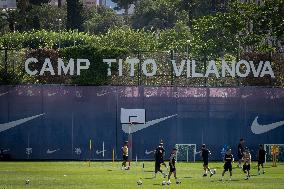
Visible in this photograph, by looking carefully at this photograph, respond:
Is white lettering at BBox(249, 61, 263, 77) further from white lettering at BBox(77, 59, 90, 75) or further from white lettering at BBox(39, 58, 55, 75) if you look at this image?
white lettering at BBox(39, 58, 55, 75)

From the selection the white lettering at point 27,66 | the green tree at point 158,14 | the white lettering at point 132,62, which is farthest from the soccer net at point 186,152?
the green tree at point 158,14

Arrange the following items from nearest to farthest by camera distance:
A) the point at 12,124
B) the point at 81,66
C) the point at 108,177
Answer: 1. the point at 108,177
2. the point at 12,124
3. the point at 81,66

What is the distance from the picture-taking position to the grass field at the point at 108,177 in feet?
161

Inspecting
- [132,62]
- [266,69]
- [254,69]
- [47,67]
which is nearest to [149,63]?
[132,62]

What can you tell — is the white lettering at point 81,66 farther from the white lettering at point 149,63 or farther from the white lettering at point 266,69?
the white lettering at point 266,69

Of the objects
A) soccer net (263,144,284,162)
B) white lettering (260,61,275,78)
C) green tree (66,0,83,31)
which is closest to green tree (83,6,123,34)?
green tree (66,0,83,31)

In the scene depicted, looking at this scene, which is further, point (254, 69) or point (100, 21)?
point (100, 21)

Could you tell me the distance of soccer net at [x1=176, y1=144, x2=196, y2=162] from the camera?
76.8 meters

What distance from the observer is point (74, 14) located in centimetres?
14125

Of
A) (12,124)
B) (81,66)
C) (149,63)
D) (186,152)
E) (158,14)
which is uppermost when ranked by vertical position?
(158,14)

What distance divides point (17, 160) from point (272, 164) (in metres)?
20.4

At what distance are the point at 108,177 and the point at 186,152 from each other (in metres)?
22.3

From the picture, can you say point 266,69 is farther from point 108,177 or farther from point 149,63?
point 108,177

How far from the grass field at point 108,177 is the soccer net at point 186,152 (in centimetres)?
623
